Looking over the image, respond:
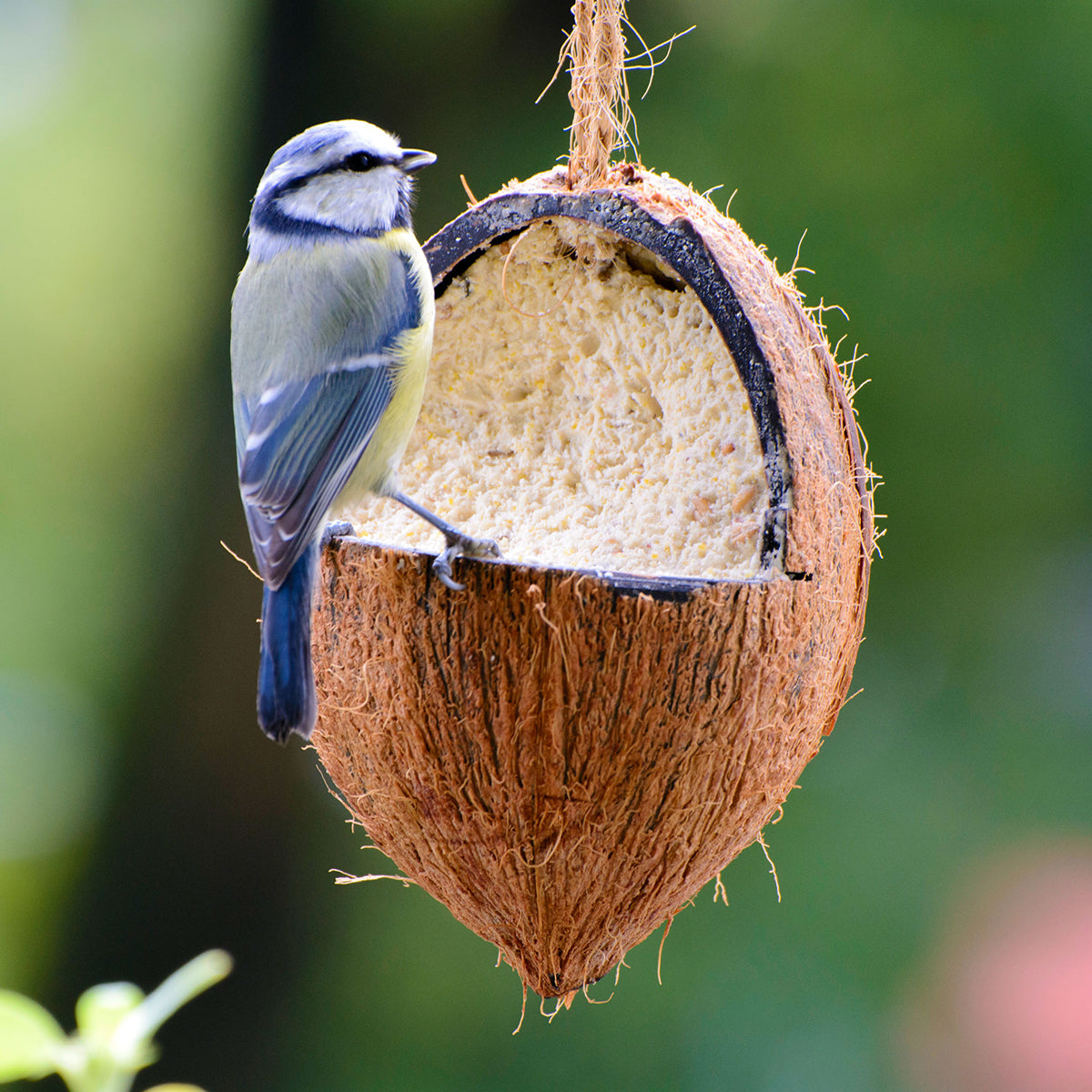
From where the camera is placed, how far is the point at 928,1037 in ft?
11.0

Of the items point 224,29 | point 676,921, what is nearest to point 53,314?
point 224,29

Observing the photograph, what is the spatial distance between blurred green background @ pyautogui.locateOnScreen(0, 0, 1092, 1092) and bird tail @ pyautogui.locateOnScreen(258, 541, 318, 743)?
1.71 meters

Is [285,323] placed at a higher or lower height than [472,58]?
lower

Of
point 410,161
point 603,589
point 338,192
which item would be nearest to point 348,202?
point 338,192

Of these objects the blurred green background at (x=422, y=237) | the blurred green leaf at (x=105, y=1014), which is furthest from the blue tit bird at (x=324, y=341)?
the blurred green background at (x=422, y=237)

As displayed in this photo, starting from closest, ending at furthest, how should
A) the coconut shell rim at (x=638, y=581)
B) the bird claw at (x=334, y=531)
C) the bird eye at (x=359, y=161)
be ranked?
the coconut shell rim at (x=638, y=581)
the bird claw at (x=334, y=531)
the bird eye at (x=359, y=161)

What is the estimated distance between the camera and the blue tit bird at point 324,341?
167 cm

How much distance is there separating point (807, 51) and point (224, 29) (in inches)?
68.1

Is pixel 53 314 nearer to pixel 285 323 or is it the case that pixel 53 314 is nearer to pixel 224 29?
pixel 224 29

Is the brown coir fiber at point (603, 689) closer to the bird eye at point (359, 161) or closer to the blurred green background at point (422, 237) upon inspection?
the bird eye at point (359, 161)

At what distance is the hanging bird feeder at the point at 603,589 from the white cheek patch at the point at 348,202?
12 centimetres

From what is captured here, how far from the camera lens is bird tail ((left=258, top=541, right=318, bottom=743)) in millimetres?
1518

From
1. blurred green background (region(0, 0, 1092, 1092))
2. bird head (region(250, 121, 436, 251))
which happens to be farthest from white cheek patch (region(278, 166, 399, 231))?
blurred green background (region(0, 0, 1092, 1092))

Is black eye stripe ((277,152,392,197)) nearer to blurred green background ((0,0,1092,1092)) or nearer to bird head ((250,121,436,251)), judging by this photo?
bird head ((250,121,436,251))
